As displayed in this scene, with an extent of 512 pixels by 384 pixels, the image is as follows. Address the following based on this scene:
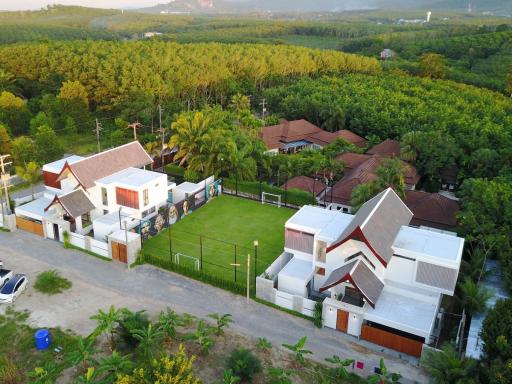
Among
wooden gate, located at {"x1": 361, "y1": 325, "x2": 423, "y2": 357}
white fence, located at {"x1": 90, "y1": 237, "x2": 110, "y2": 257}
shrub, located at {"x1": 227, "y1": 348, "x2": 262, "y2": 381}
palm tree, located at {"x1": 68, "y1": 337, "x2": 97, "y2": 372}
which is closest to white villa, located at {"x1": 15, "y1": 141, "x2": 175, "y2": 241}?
white fence, located at {"x1": 90, "y1": 237, "x2": 110, "y2": 257}

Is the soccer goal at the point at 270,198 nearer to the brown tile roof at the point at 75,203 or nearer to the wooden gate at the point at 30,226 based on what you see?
the brown tile roof at the point at 75,203

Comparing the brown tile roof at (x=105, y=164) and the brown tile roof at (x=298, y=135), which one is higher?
the brown tile roof at (x=105, y=164)

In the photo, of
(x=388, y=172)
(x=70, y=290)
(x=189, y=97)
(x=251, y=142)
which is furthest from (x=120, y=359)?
(x=189, y=97)

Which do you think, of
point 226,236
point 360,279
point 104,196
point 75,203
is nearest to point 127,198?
point 104,196

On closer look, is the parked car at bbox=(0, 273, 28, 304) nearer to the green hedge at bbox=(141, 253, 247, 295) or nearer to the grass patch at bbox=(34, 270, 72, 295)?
the grass patch at bbox=(34, 270, 72, 295)

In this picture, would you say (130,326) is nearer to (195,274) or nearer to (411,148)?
(195,274)

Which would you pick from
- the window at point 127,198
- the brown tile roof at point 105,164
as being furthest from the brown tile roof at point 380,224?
the brown tile roof at point 105,164

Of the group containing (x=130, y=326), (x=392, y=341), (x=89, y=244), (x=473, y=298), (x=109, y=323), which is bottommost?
(x=392, y=341)
